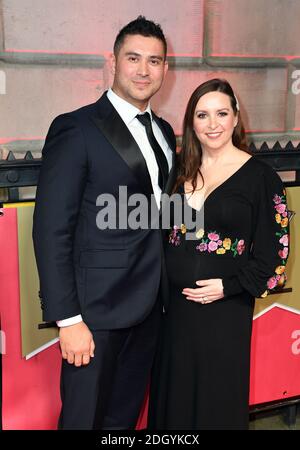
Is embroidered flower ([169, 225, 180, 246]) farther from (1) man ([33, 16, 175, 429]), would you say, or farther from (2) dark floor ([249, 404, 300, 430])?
(2) dark floor ([249, 404, 300, 430])

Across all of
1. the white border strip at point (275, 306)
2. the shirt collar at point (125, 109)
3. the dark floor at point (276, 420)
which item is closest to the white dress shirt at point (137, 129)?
the shirt collar at point (125, 109)

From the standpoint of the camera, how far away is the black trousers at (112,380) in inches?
73.3

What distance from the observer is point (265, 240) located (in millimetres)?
1970

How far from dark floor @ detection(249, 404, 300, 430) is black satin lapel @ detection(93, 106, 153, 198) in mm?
1610

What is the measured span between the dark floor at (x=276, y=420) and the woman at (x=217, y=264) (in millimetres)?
751

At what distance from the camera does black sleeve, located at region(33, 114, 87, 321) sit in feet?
5.53

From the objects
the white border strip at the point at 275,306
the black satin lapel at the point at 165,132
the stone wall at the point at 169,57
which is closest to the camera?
the black satin lapel at the point at 165,132

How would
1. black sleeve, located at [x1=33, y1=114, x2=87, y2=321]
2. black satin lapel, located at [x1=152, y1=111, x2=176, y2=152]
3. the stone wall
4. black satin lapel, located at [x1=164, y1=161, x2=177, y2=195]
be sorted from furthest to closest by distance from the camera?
the stone wall → black satin lapel, located at [x1=152, y1=111, x2=176, y2=152] → black satin lapel, located at [x1=164, y1=161, x2=177, y2=195] → black sleeve, located at [x1=33, y1=114, x2=87, y2=321]

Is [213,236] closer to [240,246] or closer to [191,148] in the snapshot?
Answer: [240,246]

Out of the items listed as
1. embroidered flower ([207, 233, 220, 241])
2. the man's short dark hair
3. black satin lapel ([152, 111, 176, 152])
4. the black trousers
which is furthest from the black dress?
the man's short dark hair

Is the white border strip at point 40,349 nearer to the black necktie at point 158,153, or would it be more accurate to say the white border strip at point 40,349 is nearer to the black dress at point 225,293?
the black dress at point 225,293

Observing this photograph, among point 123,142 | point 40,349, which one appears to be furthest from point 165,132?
point 40,349

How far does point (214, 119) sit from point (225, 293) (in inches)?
24.7
